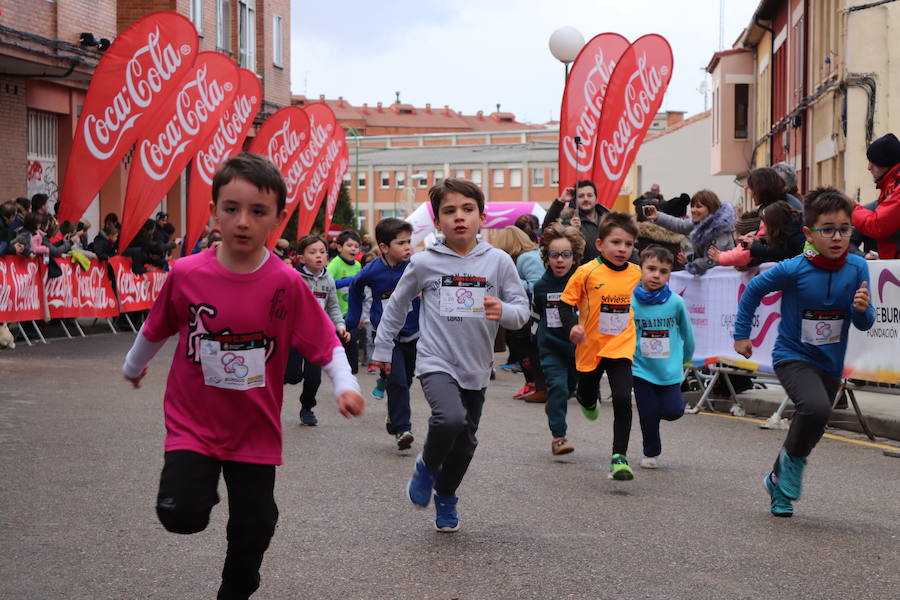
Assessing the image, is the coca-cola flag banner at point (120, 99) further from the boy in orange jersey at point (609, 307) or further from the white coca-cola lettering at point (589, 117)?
the boy in orange jersey at point (609, 307)

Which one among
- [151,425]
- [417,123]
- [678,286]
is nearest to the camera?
[151,425]

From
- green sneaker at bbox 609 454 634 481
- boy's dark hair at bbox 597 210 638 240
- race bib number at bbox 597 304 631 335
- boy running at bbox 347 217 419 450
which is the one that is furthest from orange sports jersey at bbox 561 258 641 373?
boy running at bbox 347 217 419 450

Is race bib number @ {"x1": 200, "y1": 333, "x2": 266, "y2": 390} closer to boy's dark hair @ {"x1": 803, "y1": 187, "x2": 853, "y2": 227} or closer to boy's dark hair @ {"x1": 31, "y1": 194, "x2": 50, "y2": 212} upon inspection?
boy's dark hair @ {"x1": 803, "y1": 187, "x2": 853, "y2": 227}

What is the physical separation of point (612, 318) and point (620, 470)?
1117 mm

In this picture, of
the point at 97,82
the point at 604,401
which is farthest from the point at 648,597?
the point at 97,82

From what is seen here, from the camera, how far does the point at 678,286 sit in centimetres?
1356

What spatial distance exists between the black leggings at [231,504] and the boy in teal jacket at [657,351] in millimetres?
4748

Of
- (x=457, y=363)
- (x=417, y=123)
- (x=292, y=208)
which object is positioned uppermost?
(x=417, y=123)

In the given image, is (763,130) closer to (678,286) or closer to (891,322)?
(678,286)

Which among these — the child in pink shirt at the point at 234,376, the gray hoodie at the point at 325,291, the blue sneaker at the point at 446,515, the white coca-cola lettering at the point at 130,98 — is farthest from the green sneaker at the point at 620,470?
the white coca-cola lettering at the point at 130,98

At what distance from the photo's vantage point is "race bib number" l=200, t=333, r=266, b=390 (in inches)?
181

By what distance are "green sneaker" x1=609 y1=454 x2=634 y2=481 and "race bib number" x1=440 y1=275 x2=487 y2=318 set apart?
2.04m

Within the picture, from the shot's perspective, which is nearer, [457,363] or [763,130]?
[457,363]

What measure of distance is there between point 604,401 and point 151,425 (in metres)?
5.11
